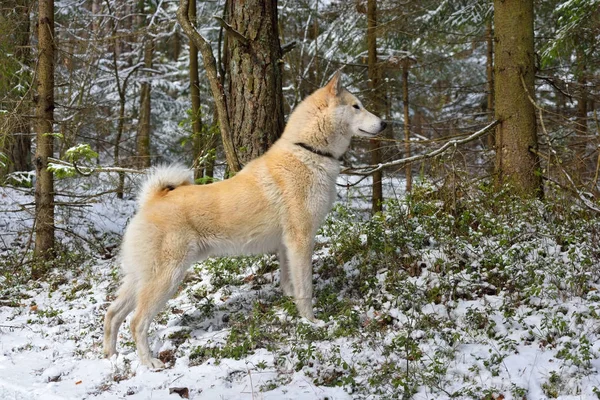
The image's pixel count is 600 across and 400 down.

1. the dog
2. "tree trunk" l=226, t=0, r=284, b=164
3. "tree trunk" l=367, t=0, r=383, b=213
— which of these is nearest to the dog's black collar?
the dog

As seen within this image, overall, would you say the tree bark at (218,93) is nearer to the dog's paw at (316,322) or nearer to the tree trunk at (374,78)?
the dog's paw at (316,322)

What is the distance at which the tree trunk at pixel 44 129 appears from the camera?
8281 mm

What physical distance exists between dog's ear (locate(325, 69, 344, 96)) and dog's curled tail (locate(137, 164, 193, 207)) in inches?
69.3

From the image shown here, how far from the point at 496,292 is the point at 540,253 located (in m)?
0.73

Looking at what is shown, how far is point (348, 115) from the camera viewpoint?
5594 mm

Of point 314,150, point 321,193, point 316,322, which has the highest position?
point 314,150

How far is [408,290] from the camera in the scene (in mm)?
5027

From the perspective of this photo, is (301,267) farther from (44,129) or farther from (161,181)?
(44,129)

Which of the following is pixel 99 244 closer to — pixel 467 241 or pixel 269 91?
pixel 269 91

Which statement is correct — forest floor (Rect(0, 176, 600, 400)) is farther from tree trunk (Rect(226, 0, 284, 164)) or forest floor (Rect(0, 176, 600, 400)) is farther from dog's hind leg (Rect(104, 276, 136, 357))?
tree trunk (Rect(226, 0, 284, 164))

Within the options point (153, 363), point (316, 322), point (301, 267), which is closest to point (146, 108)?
point (301, 267)

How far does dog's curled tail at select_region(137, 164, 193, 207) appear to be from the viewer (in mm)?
5355

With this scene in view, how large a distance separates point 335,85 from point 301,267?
75.7 inches

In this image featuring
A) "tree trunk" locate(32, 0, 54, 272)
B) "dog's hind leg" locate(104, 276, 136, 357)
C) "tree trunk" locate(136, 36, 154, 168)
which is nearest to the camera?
"dog's hind leg" locate(104, 276, 136, 357)
